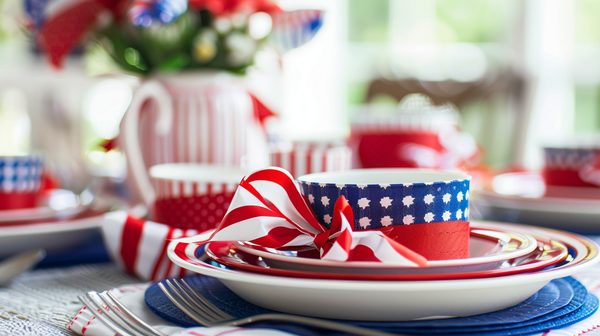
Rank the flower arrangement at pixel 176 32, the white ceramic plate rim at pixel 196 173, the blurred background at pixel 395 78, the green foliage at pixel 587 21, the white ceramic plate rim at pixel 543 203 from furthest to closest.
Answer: the green foliage at pixel 587 21 → the blurred background at pixel 395 78 → the flower arrangement at pixel 176 32 → the white ceramic plate rim at pixel 543 203 → the white ceramic plate rim at pixel 196 173

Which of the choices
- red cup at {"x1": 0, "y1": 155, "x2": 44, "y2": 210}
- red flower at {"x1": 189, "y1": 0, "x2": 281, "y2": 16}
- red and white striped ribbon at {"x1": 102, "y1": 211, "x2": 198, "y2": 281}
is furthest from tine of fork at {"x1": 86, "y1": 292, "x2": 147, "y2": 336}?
red flower at {"x1": 189, "y1": 0, "x2": 281, "y2": 16}

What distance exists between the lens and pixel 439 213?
1.22 feet

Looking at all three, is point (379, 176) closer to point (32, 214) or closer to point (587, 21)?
point (32, 214)

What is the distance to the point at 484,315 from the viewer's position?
336 mm

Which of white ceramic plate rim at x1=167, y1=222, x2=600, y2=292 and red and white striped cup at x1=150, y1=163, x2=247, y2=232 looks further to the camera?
red and white striped cup at x1=150, y1=163, x2=247, y2=232

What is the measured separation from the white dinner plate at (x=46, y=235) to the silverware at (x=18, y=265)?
0.09 ft

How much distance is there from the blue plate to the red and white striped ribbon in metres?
0.11

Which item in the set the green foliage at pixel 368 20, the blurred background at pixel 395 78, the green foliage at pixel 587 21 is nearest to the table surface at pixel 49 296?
the blurred background at pixel 395 78

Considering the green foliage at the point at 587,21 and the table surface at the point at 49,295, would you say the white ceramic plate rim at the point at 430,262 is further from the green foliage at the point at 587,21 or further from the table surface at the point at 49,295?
the green foliage at the point at 587,21

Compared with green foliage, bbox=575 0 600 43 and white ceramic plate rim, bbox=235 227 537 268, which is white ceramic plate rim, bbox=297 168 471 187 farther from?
green foliage, bbox=575 0 600 43

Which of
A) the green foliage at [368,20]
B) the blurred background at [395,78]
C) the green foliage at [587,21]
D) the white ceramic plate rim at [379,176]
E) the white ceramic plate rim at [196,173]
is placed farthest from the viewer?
the green foliage at [368,20]

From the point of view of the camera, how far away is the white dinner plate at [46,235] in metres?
0.58

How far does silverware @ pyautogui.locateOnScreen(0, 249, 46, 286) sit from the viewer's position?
518mm

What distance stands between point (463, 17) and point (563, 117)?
0.97m
